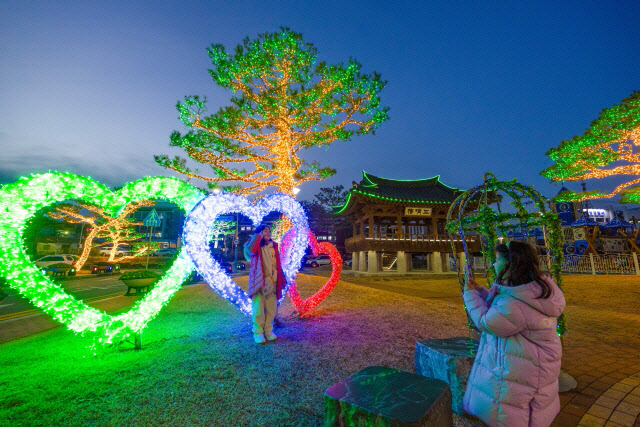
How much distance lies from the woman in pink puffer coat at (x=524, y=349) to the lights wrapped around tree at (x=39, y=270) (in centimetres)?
452

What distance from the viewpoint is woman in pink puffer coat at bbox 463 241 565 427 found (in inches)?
76.2

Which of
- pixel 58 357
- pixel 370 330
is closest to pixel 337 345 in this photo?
pixel 370 330

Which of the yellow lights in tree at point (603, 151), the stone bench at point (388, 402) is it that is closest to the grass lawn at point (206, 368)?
the stone bench at point (388, 402)

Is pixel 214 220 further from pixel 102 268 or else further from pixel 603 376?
pixel 102 268

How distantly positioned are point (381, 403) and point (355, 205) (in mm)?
20290

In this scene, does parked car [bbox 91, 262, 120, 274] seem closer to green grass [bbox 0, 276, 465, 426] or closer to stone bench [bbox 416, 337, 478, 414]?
green grass [bbox 0, 276, 465, 426]

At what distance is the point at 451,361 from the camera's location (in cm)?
260

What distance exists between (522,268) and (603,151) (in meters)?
16.6

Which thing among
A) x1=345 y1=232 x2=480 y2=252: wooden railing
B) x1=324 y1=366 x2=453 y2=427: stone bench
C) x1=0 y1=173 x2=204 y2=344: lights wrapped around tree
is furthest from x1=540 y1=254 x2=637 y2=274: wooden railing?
x1=0 y1=173 x2=204 y2=344: lights wrapped around tree

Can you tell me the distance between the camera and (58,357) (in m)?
4.07

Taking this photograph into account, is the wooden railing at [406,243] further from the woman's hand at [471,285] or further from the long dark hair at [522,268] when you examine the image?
the long dark hair at [522,268]

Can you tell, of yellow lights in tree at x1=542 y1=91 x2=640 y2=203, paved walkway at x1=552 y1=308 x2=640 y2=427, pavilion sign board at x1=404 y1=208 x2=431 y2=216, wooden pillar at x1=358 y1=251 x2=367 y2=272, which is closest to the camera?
paved walkway at x1=552 y1=308 x2=640 y2=427

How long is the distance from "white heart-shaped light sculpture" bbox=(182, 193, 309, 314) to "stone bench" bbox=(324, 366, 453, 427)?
3746 millimetres

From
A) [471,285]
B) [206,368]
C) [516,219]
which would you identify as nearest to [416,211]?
[516,219]
